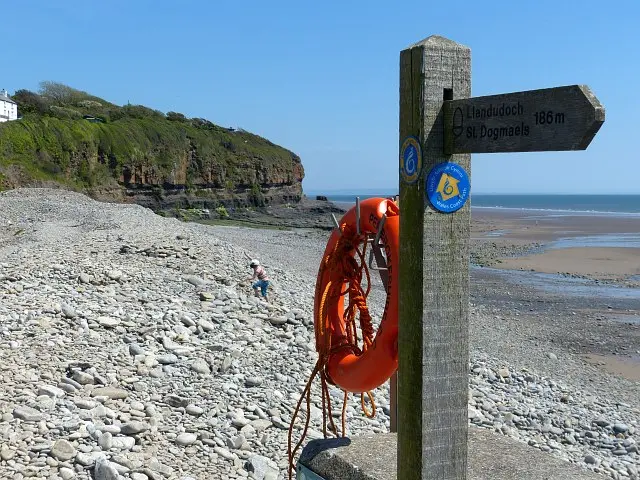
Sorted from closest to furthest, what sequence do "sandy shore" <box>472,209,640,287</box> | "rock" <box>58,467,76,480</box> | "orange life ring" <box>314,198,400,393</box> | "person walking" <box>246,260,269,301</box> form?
"orange life ring" <box>314,198,400,393</box>
"rock" <box>58,467,76,480</box>
"person walking" <box>246,260,269,301</box>
"sandy shore" <box>472,209,640,287</box>

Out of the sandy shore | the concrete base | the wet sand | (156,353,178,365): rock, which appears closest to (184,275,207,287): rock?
(156,353,178,365): rock

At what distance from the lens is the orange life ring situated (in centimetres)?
380

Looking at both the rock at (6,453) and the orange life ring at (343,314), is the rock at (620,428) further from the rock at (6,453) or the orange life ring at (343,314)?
the rock at (6,453)

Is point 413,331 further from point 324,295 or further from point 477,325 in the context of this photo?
point 477,325

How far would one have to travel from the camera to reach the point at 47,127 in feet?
132

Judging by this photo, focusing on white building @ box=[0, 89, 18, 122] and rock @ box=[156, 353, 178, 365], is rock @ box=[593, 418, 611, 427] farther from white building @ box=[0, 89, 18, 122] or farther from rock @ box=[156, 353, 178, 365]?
white building @ box=[0, 89, 18, 122]

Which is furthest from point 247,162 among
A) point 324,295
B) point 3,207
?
point 324,295

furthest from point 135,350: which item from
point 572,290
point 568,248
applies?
point 568,248

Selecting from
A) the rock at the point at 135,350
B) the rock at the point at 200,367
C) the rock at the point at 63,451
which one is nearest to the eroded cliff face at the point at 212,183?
the rock at the point at 135,350

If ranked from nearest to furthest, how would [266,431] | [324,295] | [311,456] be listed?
[311,456]
[324,295]
[266,431]

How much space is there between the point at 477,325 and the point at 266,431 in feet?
31.3

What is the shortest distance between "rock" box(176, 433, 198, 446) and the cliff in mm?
30846

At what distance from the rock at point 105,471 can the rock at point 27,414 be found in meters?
0.97

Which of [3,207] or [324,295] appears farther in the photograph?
[3,207]
